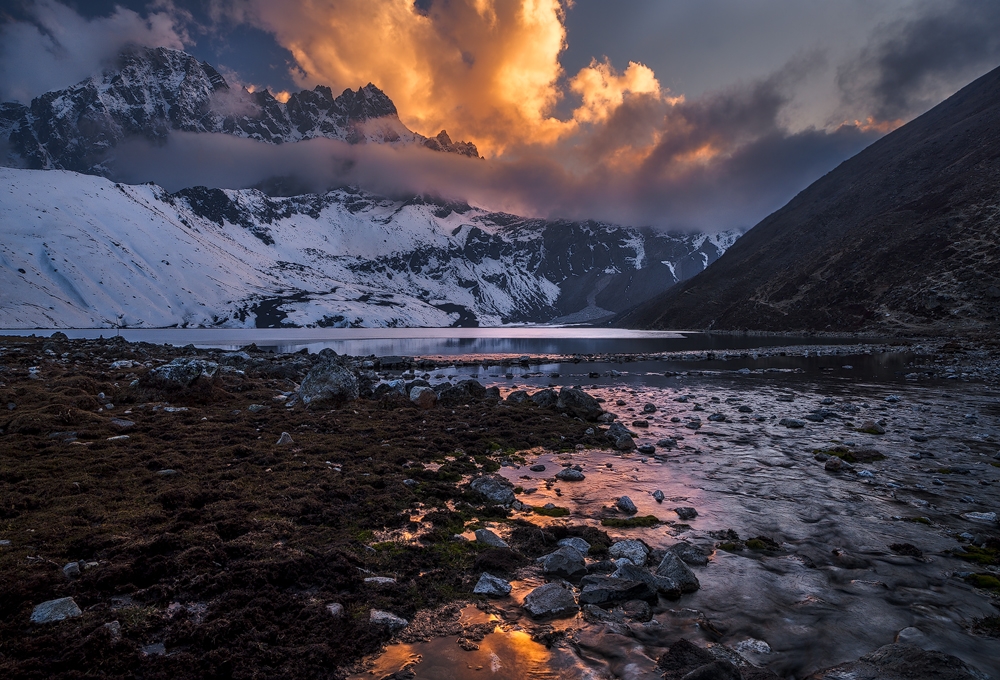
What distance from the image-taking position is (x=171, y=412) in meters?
18.2

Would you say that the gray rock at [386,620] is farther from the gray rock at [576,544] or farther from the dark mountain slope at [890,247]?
the dark mountain slope at [890,247]

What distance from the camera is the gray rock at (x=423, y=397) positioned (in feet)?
80.1

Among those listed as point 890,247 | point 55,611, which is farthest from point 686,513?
point 890,247

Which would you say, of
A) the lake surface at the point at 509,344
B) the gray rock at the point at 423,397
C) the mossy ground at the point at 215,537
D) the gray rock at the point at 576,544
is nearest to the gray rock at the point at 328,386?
the gray rock at the point at 423,397

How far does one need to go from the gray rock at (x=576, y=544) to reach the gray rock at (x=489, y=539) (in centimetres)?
111

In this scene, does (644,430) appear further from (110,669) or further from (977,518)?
(110,669)

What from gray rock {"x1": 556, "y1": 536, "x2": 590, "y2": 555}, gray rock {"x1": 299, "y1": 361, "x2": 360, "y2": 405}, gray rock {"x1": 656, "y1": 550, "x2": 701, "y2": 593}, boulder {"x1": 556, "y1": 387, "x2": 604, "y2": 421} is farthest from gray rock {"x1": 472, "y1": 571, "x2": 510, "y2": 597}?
gray rock {"x1": 299, "y1": 361, "x2": 360, "y2": 405}

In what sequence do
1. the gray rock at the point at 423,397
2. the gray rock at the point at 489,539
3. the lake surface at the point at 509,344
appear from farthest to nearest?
the lake surface at the point at 509,344 → the gray rock at the point at 423,397 → the gray rock at the point at 489,539

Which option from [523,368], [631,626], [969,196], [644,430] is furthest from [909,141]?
[631,626]

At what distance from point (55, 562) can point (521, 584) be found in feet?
23.5

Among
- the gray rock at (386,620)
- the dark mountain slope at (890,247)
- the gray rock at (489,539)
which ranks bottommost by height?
the gray rock at (489,539)

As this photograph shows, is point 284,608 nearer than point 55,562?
Yes

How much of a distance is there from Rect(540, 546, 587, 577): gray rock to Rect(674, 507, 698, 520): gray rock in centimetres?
365

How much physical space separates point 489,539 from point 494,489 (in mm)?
2683
